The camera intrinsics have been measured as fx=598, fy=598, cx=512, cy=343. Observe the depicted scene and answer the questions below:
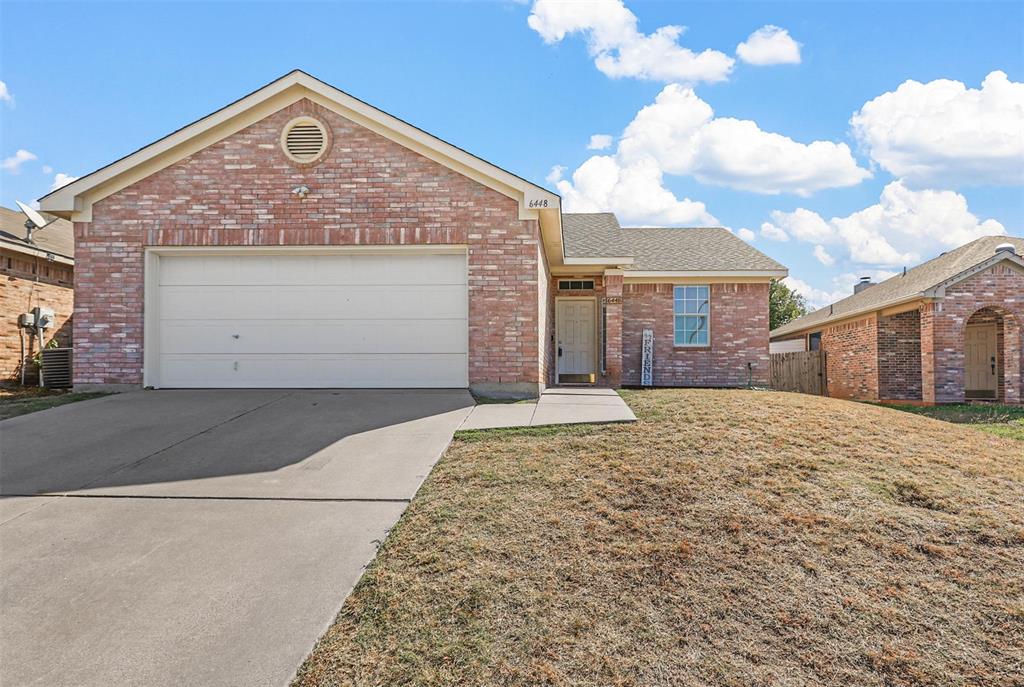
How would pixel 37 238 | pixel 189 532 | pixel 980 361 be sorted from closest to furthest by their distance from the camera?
pixel 189 532 < pixel 37 238 < pixel 980 361

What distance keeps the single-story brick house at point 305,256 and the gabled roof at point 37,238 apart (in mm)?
2774

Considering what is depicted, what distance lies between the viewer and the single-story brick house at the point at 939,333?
47.3ft

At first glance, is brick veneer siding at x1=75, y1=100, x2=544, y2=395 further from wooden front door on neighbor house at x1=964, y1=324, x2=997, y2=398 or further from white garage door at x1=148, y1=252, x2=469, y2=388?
wooden front door on neighbor house at x1=964, y1=324, x2=997, y2=398

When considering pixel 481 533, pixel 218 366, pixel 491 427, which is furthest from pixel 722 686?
pixel 218 366

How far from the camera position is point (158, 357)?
10.2m

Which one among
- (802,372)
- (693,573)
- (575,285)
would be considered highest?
(575,285)

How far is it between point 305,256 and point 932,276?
15647mm

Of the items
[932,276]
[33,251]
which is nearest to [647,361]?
[932,276]

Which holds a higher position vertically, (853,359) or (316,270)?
(316,270)

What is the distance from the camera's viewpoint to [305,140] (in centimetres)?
1009

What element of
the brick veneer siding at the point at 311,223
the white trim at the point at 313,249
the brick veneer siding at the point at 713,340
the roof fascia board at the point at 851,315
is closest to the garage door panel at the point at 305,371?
the brick veneer siding at the point at 311,223

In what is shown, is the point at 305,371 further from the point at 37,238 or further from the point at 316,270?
the point at 37,238

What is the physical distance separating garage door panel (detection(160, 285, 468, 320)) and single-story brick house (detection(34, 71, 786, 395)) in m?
0.02

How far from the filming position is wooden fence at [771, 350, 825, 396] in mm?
19438
